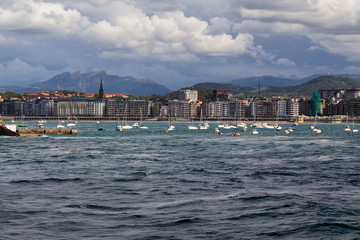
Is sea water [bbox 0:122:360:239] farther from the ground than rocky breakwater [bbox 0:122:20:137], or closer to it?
closer to it

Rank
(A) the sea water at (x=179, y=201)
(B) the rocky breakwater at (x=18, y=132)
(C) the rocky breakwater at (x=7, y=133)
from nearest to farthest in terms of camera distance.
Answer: (A) the sea water at (x=179, y=201) → (C) the rocky breakwater at (x=7, y=133) → (B) the rocky breakwater at (x=18, y=132)

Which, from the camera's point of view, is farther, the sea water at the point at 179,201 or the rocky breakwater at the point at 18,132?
the rocky breakwater at the point at 18,132

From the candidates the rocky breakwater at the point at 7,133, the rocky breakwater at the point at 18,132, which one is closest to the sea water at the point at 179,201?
the rocky breakwater at the point at 7,133

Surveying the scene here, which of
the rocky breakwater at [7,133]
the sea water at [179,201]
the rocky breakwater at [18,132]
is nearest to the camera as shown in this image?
the sea water at [179,201]

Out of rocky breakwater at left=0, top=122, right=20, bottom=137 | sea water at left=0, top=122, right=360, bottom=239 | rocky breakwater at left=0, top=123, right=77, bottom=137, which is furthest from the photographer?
rocky breakwater at left=0, top=123, right=77, bottom=137

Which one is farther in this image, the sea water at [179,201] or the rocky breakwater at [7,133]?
the rocky breakwater at [7,133]

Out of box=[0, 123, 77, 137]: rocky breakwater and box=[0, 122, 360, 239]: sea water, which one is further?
box=[0, 123, 77, 137]: rocky breakwater

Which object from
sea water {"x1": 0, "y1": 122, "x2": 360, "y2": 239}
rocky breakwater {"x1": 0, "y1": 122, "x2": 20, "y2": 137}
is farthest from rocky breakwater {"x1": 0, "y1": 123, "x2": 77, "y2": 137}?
sea water {"x1": 0, "y1": 122, "x2": 360, "y2": 239}

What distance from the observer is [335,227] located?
24.9m

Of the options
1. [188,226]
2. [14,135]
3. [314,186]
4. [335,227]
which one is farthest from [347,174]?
[14,135]

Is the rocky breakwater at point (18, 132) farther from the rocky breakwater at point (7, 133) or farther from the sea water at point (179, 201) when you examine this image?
the sea water at point (179, 201)

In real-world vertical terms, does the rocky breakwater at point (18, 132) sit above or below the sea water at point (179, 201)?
above

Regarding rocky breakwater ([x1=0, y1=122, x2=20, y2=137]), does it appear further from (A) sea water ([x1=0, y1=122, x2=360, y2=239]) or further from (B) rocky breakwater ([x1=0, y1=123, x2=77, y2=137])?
(A) sea water ([x1=0, y1=122, x2=360, y2=239])

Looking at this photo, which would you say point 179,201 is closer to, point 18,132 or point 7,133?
point 7,133
